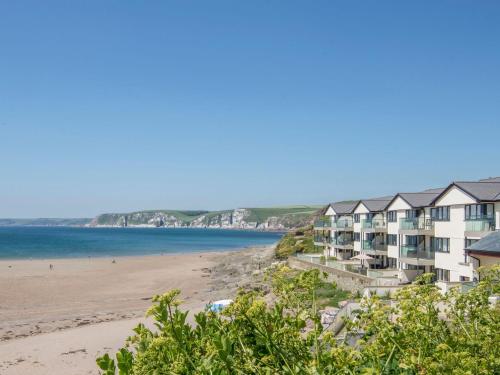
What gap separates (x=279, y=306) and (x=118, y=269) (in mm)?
79274

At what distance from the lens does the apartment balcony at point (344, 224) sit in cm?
5734

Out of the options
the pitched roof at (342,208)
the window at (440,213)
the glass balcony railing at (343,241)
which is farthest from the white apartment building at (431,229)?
the pitched roof at (342,208)

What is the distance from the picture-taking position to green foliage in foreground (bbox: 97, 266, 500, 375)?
4.41m

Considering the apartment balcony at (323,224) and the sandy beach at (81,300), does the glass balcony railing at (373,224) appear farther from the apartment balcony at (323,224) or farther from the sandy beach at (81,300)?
the sandy beach at (81,300)

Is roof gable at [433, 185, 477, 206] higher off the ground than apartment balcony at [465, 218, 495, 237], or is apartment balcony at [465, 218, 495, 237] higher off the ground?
roof gable at [433, 185, 477, 206]

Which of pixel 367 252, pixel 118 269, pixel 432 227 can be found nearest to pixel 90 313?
pixel 367 252

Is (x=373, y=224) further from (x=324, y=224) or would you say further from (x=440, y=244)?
(x=324, y=224)

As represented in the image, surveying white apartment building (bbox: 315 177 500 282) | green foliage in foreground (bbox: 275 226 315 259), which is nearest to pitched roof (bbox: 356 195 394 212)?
white apartment building (bbox: 315 177 500 282)

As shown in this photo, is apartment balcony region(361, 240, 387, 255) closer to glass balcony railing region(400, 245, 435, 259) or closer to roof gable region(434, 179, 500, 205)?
glass balcony railing region(400, 245, 435, 259)

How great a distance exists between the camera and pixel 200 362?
4617 mm

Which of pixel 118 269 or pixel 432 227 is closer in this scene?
pixel 432 227

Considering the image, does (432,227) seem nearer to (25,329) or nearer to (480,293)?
(25,329)

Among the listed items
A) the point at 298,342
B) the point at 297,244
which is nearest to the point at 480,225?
the point at 298,342

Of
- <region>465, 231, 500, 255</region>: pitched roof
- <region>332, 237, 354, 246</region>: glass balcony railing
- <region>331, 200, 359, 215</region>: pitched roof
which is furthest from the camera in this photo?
<region>331, 200, 359, 215</region>: pitched roof
